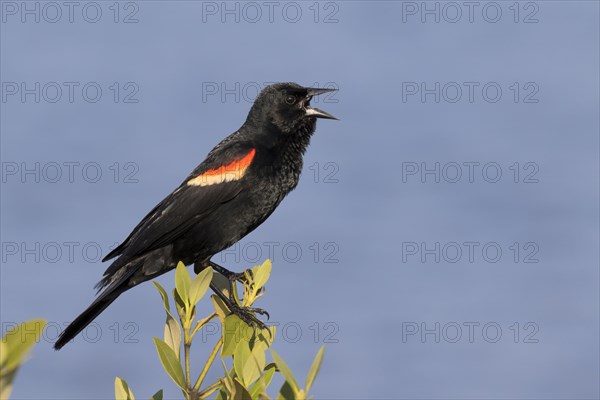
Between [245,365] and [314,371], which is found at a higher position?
[245,365]

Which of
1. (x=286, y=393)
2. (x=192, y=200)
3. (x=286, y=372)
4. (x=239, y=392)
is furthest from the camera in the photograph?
(x=192, y=200)

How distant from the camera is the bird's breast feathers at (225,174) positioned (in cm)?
514

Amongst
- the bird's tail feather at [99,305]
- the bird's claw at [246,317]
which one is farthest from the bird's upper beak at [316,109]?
the bird's claw at [246,317]

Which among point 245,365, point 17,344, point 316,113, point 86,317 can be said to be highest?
point 316,113

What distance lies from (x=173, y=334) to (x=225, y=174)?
2.37 m

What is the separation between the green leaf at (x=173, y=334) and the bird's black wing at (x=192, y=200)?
6.73 ft

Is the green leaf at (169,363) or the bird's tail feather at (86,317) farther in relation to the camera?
the bird's tail feather at (86,317)

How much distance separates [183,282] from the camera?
300cm

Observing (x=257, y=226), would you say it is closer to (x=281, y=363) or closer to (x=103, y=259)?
(x=103, y=259)

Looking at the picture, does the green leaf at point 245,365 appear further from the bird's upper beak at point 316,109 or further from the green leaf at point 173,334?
the bird's upper beak at point 316,109

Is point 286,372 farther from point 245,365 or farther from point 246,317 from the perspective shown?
point 246,317

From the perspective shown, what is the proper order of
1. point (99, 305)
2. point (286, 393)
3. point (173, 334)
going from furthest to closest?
1. point (99, 305)
2. point (173, 334)
3. point (286, 393)

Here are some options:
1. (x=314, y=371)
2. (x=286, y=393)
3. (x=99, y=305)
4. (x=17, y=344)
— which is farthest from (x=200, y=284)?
(x=99, y=305)

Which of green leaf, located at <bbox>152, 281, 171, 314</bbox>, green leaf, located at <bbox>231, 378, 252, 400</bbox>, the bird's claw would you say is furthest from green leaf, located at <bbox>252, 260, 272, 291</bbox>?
green leaf, located at <bbox>231, 378, 252, 400</bbox>
